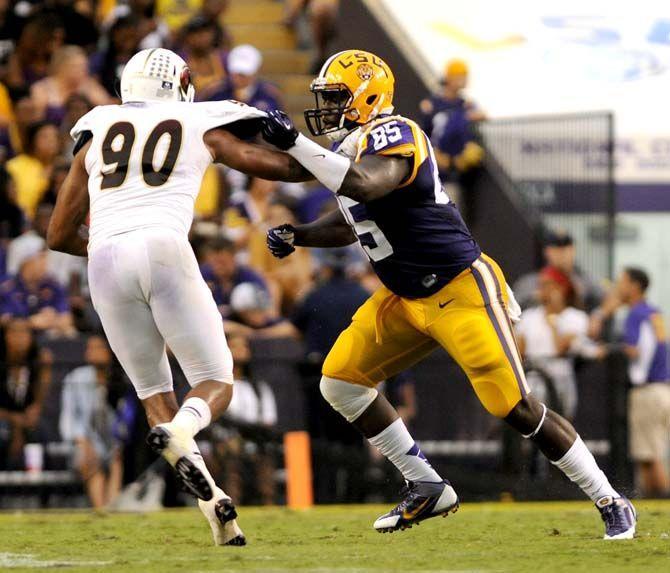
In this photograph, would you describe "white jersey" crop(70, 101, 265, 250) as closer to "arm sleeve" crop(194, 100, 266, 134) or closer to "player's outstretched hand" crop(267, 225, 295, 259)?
"arm sleeve" crop(194, 100, 266, 134)

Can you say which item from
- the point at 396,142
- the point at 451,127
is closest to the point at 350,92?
the point at 396,142

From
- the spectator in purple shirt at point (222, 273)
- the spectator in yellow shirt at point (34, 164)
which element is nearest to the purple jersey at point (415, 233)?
the spectator in purple shirt at point (222, 273)

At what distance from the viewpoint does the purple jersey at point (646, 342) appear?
12.1 m

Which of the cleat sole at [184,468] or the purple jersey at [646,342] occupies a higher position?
the cleat sole at [184,468]

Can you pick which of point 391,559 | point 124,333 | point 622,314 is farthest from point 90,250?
point 622,314

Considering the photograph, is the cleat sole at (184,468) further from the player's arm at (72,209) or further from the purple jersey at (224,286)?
the purple jersey at (224,286)

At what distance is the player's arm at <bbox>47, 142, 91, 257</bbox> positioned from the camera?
7465 mm

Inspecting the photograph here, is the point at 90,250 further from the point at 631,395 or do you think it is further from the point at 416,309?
the point at 631,395

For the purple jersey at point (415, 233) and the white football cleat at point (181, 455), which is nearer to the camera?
the white football cleat at point (181, 455)

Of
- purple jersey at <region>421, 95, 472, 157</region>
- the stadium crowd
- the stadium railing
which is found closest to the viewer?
the stadium crowd

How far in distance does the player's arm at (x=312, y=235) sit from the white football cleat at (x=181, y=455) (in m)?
1.38

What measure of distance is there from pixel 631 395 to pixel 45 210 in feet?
14.4

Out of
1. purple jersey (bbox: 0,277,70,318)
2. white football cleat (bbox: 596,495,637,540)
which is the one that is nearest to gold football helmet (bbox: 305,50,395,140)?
white football cleat (bbox: 596,495,637,540)

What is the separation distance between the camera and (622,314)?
12758 millimetres
